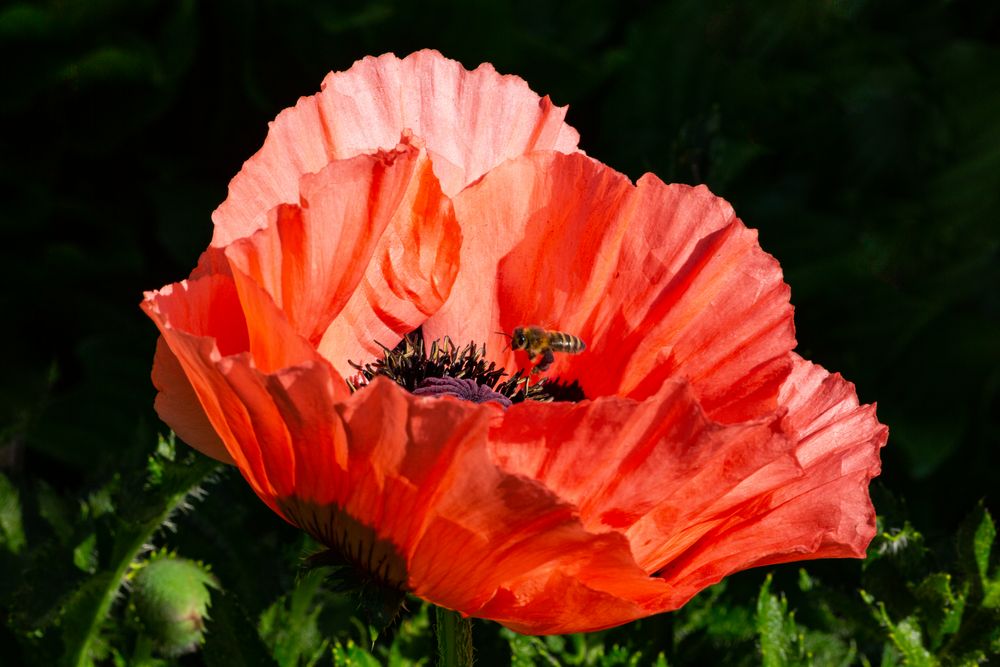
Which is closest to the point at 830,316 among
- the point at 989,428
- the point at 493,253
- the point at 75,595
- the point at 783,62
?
the point at 989,428

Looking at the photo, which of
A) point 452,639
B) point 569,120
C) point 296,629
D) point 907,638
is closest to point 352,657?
point 296,629

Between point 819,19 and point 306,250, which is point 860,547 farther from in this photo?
point 819,19

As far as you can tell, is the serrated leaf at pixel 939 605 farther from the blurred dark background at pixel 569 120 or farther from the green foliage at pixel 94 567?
the blurred dark background at pixel 569 120

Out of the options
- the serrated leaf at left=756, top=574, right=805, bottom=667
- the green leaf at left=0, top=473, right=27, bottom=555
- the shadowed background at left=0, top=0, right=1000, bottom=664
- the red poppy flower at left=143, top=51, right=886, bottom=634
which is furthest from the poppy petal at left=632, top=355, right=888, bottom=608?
the shadowed background at left=0, top=0, right=1000, bottom=664

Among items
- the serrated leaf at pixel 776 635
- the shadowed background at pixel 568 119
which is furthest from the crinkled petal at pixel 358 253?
the shadowed background at pixel 568 119

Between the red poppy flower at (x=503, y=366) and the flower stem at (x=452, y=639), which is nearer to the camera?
the red poppy flower at (x=503, y=366)
